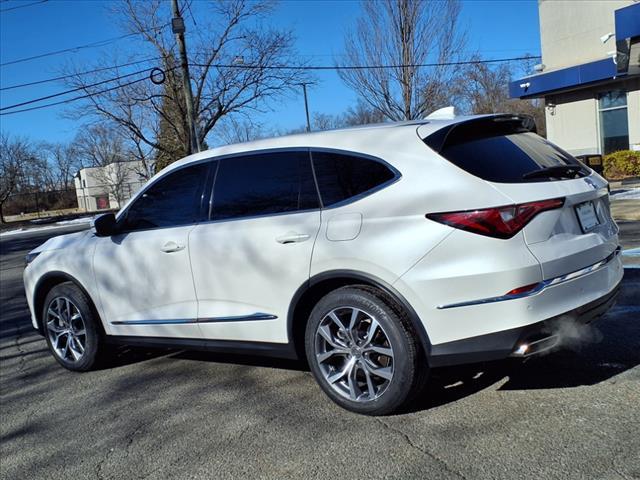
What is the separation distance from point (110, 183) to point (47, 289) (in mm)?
64752

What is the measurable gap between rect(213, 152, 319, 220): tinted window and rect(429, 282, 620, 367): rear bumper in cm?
119

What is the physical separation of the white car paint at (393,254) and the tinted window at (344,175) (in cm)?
7

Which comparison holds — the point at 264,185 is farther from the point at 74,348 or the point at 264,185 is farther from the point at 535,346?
the point at 74,348

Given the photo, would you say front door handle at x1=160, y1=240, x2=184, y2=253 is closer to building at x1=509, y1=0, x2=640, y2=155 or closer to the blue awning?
the blue awning

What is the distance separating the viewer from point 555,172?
348 centimetres

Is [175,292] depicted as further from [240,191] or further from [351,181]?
[351,181]

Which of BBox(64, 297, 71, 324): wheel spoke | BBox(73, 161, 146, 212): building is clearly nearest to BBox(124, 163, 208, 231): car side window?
BBox(64, 297, 71, 324): wheel spoke

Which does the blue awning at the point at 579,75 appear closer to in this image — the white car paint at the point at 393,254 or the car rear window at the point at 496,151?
the car rear window at the point at 496,151

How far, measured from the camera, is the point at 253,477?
3.06 m

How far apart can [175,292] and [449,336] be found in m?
2.10

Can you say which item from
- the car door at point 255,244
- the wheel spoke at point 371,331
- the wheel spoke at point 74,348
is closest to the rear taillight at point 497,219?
the wheel spoke at point 371,331

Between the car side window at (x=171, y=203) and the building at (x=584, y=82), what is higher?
the building at (x=584, y=82)

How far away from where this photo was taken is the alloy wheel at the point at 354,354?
11.5 ft

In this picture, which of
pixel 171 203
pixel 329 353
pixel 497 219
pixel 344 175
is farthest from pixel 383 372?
pixel 171 203
